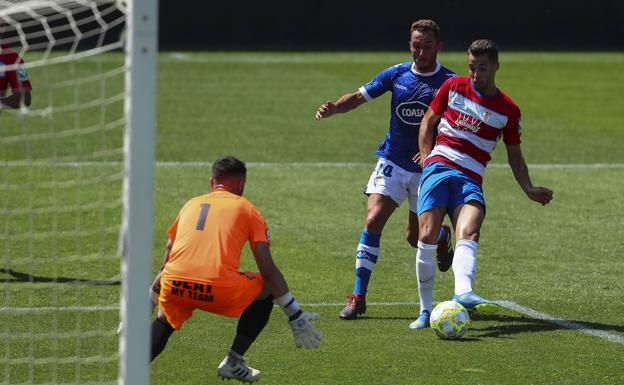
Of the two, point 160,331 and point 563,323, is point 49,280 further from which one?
point 563,323

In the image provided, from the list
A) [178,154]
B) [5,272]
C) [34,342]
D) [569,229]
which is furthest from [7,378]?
[178,154]

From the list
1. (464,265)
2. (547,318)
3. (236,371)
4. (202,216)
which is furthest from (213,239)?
(547,318)

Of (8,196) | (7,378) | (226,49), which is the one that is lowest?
(7,378)

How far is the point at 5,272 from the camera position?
11109mm

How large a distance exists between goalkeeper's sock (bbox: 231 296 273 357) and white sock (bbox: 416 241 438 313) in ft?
6.49

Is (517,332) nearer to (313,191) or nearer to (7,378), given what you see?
(7,378)

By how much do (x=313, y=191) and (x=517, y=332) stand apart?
22.2ft

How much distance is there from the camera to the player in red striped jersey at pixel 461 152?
924 centimetres

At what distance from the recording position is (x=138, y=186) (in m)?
5.66

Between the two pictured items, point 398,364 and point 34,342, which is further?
point 34,342

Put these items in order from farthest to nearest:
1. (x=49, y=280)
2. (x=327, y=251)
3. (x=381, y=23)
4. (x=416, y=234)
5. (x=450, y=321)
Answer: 1. (x=381, y=23)
2. (x=327, y=251)
3. (x=49, y=280)
4. (x=416, y=234)
5. (x=450, y=321)

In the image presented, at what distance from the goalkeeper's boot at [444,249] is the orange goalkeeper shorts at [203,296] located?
332 centimetres

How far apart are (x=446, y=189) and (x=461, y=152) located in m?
0.31

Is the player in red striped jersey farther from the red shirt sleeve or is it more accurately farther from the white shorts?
the white shorts
